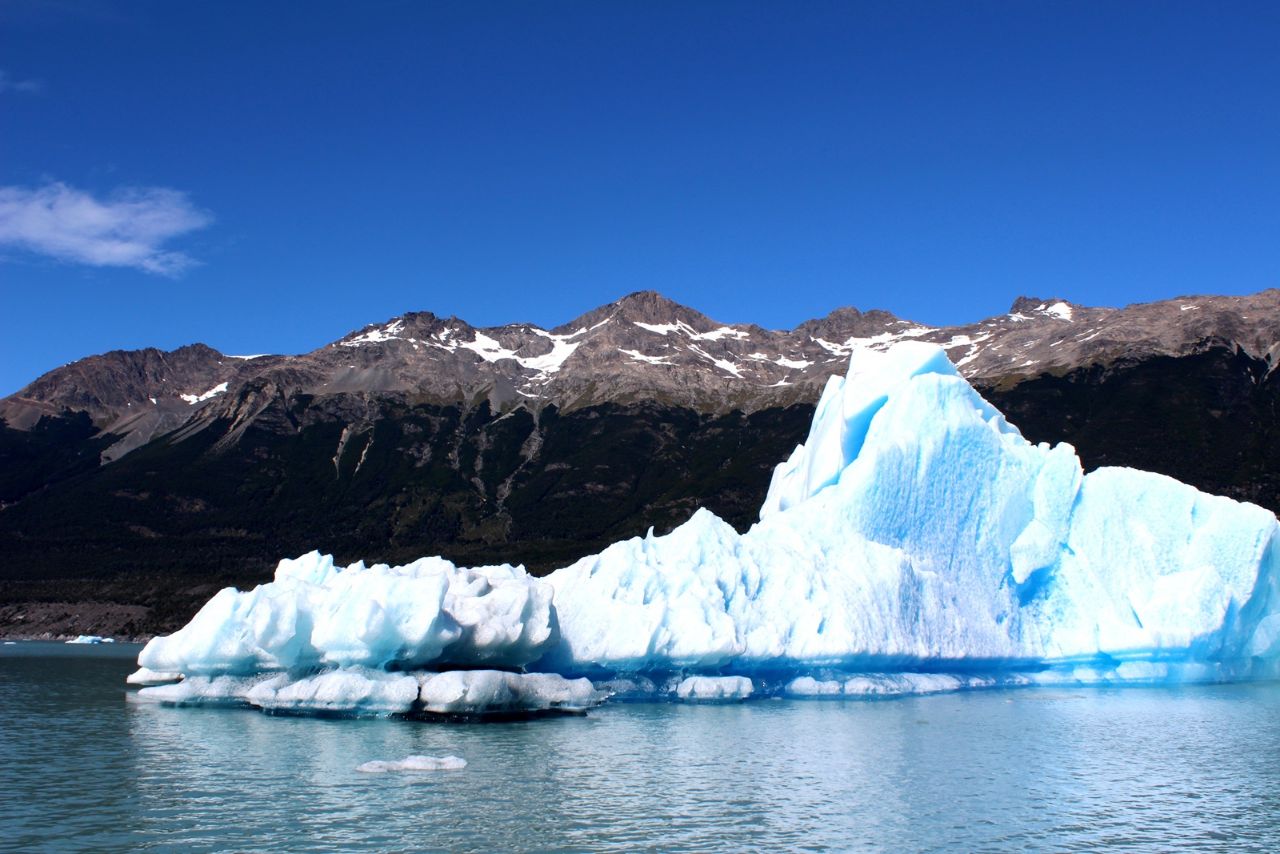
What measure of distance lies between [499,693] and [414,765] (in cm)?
675

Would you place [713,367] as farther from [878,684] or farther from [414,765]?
[414,765]

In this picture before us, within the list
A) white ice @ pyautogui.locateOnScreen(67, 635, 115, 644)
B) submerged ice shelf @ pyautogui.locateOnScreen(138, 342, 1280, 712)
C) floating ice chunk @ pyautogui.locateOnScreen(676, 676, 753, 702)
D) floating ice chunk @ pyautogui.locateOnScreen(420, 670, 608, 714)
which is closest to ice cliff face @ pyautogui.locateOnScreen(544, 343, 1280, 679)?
submerged ice shelf @ pyautogui.locateOnScreen(138, 342, 1280, 712)

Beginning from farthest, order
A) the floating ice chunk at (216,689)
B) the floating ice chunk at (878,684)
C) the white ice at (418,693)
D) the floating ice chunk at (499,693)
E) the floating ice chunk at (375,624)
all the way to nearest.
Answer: the floating ice chunk at (878,684)
the floating ice chunk at (216,689)
the white ice at (418,693)
the floating ice chunk at (499,693)
the floating ice chunk at (375,624)

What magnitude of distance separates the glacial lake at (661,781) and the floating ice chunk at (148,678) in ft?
22.0

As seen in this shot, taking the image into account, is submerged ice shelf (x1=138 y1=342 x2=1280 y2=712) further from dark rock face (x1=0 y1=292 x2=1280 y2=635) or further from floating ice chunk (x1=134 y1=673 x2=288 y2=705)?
dark rock face (x1=0 y1=292 x2=1280 y2=635)

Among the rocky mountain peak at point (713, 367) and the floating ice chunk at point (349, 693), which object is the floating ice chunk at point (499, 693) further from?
the rocky mountain peak at point (713, 367)

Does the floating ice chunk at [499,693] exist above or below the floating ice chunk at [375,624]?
below

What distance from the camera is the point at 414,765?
801 inches

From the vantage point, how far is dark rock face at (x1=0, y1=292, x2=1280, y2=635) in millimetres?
111438

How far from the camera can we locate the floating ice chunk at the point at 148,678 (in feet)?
126

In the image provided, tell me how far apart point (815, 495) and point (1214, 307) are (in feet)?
441

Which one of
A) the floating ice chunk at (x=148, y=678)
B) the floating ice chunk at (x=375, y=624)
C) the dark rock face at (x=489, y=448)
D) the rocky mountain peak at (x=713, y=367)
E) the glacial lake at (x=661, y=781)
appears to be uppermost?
the rocky mountain peak at (x=713, y=367)

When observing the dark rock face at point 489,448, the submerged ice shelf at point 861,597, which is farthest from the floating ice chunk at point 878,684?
the dark rock face at point 489,448

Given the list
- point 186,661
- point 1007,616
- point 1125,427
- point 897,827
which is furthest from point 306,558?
point 1125,427
